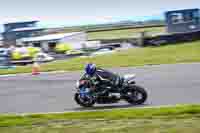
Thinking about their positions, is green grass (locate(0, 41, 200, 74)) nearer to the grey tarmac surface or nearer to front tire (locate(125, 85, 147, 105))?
the grey tarmac surface

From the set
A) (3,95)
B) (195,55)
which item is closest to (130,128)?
(3,95)

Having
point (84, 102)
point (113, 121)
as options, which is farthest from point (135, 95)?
point (113, 121)

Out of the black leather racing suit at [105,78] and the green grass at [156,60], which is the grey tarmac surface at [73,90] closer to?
the black leather racing suit at [105,78]

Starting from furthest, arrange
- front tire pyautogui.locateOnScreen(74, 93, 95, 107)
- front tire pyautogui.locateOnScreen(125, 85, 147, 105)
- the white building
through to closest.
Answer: the white building → front tire pyautogui.locateOnScreen(74, 93, 95, 107) → front tire pyautogui.locateOnScreen(125, 85, 147, 105)

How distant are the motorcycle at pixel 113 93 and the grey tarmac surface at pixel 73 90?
18 centimetres

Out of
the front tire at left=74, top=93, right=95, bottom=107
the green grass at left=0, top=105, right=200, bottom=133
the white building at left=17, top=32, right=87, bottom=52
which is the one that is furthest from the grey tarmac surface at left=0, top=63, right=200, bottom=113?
the white building at left=17, top=32, right=87, bottom=52

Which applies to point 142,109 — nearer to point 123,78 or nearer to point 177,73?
point 123,78

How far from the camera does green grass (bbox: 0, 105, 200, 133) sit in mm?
8945

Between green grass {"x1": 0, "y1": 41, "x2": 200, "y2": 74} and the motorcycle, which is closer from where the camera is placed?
the motorcycle

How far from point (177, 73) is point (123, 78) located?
7.12 metres

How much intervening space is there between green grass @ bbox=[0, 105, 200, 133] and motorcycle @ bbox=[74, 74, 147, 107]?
1044 mm

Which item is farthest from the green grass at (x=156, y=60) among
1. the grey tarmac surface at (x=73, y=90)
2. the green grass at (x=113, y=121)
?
the green grass at (x=113, y=121)

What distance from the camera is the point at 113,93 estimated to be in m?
12.8

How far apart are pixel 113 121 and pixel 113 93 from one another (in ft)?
9.30
